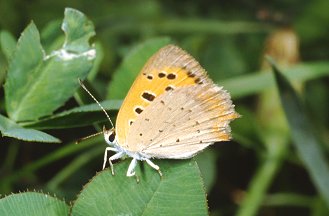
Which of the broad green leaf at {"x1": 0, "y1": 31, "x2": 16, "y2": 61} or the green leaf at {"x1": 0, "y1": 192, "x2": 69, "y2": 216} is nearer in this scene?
the green leaf at {"x1": 0, "y1": 192, "x2": 69, "y2": 216}

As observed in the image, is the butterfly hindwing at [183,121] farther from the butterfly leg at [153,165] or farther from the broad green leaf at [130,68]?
the broad green leaf at [130,68]

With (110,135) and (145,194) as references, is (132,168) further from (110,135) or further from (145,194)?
(110,135)

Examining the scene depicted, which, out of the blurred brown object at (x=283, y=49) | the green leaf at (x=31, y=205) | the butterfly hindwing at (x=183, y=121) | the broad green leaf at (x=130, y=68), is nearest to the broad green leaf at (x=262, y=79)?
the blurred brown object at (x=283, y=49)

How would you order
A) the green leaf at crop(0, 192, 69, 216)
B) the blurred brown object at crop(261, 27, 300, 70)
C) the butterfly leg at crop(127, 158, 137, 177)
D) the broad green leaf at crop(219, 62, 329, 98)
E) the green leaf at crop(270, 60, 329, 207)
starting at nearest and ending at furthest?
the green leaf at crop(0, 192, 69, 216), the butterfly leg at crop(127, 158, 137, 177), the green leaf at crop(270, 60, 329, 207), the broad green leaf at crop(219, 62, 329, 98), the blurred brown object at crop(261, 27, 300, 70)

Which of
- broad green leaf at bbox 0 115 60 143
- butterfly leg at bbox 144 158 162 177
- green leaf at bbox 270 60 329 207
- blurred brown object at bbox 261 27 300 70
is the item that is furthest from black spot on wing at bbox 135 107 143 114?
blurred brown object at bbox 261 27 300 70

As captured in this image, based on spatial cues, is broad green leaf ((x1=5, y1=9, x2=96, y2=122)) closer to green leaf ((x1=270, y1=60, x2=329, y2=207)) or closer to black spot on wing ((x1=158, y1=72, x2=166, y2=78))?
black spot on wing ((x1=158, y1=72, x2=166, y2=78))
